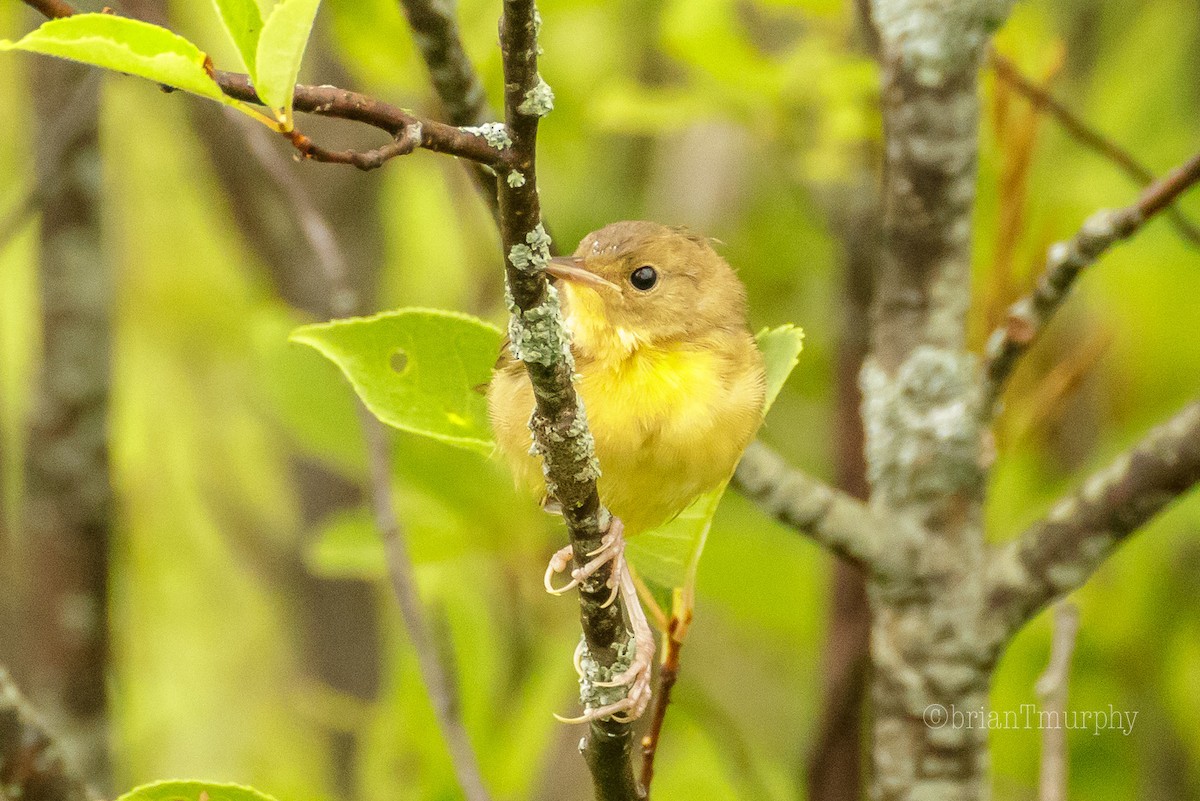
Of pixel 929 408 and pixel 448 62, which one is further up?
pixel 448 62

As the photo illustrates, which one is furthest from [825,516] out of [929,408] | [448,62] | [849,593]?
[448,62]

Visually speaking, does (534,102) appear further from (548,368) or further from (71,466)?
(71,466)

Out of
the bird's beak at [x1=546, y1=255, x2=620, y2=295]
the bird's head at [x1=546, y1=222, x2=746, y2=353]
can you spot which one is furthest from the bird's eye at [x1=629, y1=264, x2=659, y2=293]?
the bird's beak at [x1=546, y1=255, x2=620, y2=295]

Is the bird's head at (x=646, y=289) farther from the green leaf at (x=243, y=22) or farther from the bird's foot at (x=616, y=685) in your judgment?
the green leaf at (x=243, y=22)

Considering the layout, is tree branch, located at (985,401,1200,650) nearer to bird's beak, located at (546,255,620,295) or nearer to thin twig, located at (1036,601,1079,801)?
thin twig, located at (1036,601,1079,801)

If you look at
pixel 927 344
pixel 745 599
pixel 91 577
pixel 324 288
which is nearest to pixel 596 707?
pixel 927 344

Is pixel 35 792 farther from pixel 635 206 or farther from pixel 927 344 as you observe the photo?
pixel 635 206

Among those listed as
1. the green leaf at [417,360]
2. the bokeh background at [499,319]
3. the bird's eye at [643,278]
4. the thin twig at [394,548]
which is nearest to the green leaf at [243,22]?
the green leaf at [417,360]
